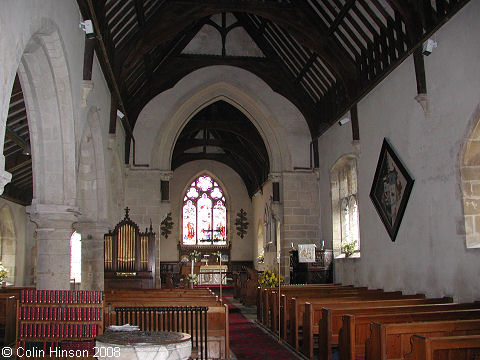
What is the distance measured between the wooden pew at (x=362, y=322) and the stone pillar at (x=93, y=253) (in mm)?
5950

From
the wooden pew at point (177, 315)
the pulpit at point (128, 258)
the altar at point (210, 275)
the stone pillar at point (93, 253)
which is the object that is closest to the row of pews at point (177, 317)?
the wooden pew at point (177, 315)

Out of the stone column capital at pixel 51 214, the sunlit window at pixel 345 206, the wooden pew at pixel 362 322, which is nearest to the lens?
the wooden pew at pixel 362 322

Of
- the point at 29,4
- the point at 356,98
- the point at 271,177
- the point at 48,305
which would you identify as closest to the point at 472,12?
the point at 356,98

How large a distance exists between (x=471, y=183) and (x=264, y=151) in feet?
33.1

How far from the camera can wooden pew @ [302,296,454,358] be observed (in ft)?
18.4

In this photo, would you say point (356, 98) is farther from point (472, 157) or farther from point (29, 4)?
point (29, 4)

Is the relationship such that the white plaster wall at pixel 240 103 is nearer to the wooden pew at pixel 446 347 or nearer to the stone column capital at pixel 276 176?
the stone column capital at pixel 276 176

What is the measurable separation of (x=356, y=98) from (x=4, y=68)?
7.47 m

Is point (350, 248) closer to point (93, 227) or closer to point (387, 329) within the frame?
point (93, 227)

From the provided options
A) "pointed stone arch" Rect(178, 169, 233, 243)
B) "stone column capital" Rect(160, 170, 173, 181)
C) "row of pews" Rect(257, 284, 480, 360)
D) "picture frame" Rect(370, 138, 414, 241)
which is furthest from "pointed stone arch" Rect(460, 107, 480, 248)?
"pointed stone arch" Rect(178, 169, 233, 243)

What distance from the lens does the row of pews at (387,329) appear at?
12.1 ft

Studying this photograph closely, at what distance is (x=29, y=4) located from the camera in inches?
189

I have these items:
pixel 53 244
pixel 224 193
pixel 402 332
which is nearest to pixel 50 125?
pixel 53 244

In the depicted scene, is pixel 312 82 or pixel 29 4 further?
pixel 312 82
